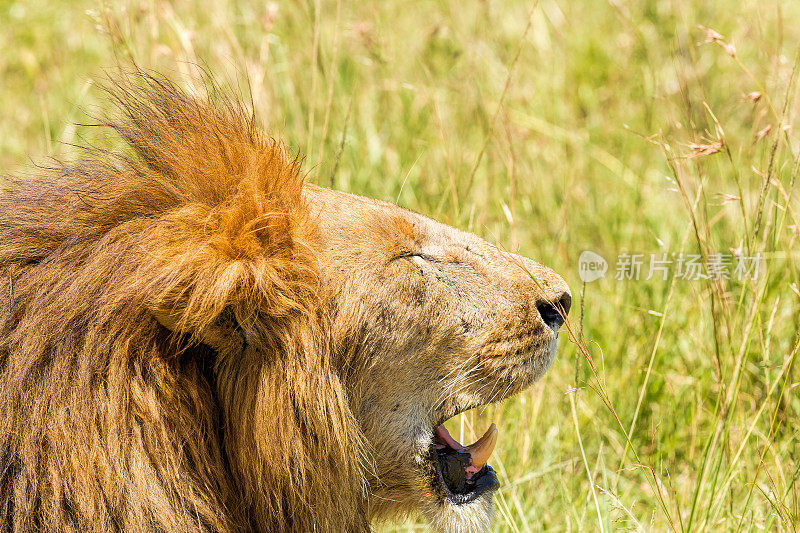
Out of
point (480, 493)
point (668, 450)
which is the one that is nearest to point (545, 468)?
point (668, 450)

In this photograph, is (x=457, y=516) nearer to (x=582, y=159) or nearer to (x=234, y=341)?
(x=234, y=341)

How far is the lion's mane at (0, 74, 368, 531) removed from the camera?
2.00 meters

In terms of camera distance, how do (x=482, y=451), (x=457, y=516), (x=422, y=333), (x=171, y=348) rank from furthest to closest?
(x=482, y=451) < (x=457, y=516) < (x=422, y=333) < (x=171, y=348)

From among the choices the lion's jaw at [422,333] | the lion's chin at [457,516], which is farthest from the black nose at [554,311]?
the lion's chin at [457,516]

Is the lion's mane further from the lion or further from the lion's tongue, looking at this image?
the lion's tongue

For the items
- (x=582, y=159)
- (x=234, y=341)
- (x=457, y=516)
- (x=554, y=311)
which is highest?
(x=234, y=341)

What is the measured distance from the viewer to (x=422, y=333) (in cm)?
239

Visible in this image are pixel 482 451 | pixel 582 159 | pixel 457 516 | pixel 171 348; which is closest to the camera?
pixel 171 348

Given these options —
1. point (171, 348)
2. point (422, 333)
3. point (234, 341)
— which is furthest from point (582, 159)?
point (171, 348)

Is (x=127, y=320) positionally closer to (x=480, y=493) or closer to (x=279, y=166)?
(x=279, y=166)

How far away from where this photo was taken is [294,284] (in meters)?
2.19

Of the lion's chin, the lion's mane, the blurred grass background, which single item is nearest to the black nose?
the blurred grass background

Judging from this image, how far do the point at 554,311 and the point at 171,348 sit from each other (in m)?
1.05

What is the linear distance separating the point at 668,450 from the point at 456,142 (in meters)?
2.25
